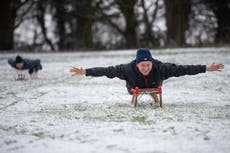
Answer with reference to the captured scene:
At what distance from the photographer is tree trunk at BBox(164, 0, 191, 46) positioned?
115 ft

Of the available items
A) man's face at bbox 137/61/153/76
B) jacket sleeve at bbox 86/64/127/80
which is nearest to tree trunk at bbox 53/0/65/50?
jacket sleeve at bbox 86/64/127/80

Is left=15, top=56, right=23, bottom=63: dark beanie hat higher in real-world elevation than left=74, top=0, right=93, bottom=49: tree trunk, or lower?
lower

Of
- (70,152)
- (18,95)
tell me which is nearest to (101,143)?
(70,152)

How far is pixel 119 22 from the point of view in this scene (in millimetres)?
43344

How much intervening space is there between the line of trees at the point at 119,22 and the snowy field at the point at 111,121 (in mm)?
21099

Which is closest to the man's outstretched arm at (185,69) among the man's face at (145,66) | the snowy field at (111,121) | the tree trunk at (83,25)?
the man's face at (145,66)

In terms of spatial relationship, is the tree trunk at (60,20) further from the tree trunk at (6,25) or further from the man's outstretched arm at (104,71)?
the man's outstretched arm at (104,71)

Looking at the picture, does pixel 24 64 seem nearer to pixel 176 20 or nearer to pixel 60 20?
pixel 176 20

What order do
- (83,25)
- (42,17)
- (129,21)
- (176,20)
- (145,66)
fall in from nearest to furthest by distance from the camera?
1. (145,66)
2. (176,20)
3. (129,21)
4. (83,25)
5. (42,17)

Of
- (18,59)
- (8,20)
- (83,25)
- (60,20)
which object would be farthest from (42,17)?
(18,59)

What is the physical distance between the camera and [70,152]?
5.63 m

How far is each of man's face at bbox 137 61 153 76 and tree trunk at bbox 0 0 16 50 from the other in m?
30.3

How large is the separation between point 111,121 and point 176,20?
30.0 meters

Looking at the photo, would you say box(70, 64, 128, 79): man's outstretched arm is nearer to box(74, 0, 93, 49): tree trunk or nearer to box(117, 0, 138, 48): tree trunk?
box(117, 0, 138, 48): tree trunk
